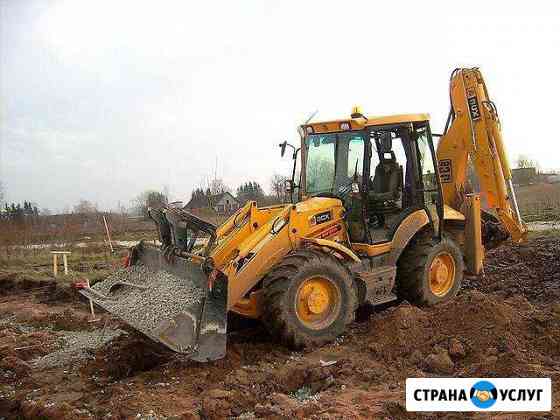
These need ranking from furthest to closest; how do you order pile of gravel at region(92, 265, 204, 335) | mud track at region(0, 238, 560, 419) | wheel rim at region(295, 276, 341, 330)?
wheel rim at region(295, 276, 341, 330) → pile of gravel at region(92, 265, 204, 335) → mud track at region(0, 238, 560, 419)

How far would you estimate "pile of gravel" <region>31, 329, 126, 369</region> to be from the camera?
665 cm

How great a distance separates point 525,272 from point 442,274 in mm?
2566

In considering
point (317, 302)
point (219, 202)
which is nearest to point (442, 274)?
point (317, 302)

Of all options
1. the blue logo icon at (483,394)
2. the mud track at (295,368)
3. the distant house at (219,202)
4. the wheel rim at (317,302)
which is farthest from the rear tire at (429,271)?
the distant house at (219,202)

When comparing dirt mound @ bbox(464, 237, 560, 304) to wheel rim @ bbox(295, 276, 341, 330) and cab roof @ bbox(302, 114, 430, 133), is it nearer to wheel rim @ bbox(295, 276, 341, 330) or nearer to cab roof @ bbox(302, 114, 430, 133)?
cab roof @ bbox(302, 114, 430, 133)

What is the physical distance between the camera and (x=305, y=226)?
6855 millimetres

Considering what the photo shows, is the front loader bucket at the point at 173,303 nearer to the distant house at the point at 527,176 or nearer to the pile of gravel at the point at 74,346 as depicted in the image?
the pile of gravel at the point at 74,346

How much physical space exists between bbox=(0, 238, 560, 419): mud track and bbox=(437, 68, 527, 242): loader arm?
175 centimetres

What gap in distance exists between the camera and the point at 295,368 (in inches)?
219

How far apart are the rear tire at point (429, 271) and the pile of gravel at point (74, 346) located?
405cm

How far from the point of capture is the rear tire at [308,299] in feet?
20.0

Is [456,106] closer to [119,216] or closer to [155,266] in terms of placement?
[155,266]

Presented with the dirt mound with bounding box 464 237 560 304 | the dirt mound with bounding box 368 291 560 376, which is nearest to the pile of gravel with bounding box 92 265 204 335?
the dirt mound with bounding box 368 291 560 376

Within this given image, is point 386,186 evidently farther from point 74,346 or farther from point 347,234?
point 74,346
